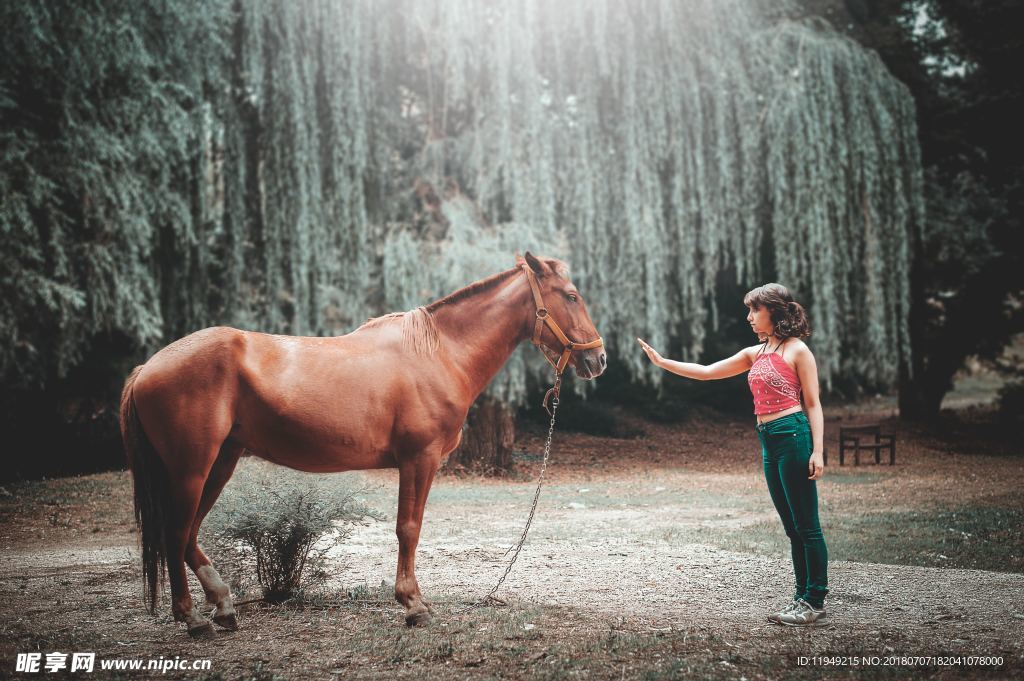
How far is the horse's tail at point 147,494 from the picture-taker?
11.9ft

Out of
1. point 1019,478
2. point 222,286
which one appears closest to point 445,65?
point 222,286

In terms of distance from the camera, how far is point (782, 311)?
3984 millimetres

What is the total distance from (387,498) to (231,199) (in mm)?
4453

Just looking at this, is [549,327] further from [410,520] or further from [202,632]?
[202,632]

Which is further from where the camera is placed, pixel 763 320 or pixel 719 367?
pixel 719 367

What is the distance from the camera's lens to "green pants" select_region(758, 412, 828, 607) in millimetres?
3805

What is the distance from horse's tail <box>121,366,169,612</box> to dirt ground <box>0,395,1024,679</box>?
1.16ft

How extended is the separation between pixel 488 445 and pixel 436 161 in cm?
437

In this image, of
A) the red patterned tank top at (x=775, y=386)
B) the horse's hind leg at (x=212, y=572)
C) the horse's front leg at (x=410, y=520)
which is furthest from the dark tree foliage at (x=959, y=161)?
the horse's hind leg at (x=212, y=572)

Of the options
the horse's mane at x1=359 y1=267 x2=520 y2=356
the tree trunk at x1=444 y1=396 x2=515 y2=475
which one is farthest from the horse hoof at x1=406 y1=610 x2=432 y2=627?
the tree trunk at x1=444 y1=396 x2=515 y2=475

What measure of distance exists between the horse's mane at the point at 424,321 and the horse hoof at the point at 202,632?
168 cm

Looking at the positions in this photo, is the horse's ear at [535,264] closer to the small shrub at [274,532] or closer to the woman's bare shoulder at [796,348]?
the woman's bare shoulder at [796,348]

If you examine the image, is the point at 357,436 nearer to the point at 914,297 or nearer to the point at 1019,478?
the point at 1019,478

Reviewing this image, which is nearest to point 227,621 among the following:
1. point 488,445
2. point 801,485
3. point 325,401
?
point 325,401
